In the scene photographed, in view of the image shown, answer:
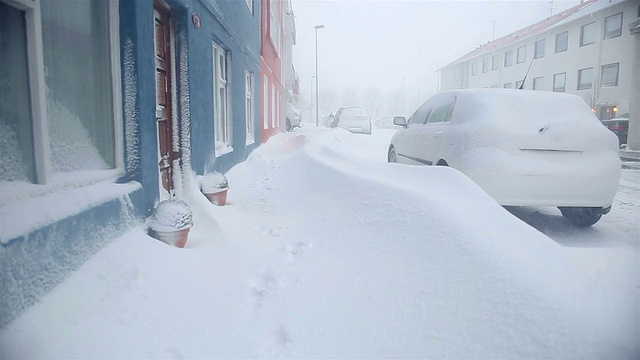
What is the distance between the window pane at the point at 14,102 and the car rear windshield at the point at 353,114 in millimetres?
18690

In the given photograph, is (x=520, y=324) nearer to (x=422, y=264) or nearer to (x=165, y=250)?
(x=422, y=264)

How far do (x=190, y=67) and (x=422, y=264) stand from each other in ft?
11.0

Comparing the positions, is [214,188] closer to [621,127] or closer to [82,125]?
[82,125]

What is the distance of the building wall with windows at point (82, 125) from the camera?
71.4 inches

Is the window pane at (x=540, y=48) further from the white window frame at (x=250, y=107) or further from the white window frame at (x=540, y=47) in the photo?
the white window frame at (x=250, y=107)

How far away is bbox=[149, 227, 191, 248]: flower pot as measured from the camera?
2814 mm

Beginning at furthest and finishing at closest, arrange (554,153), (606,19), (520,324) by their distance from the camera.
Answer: (606,19) < (554,153) < (520,324)

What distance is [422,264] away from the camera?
2316 millimetres

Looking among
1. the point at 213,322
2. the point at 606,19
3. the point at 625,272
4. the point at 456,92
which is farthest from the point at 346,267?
the point at 606,19

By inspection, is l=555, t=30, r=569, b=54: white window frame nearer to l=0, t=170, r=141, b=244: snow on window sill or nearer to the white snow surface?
the white snow surface

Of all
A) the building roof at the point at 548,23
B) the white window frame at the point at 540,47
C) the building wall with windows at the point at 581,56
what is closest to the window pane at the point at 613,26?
the building wall with windows at the point at 581,56

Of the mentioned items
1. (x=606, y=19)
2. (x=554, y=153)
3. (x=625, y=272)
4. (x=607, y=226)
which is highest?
(x=606, y=19)

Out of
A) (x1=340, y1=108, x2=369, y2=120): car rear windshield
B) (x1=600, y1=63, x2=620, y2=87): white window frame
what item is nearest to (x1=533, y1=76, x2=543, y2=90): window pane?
(x1=600, y1=63, x2=620, y2=87): white window frame

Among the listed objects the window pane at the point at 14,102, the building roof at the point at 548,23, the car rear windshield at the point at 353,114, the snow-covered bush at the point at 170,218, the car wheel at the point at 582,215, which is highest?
the building roof at the point at 548,23
